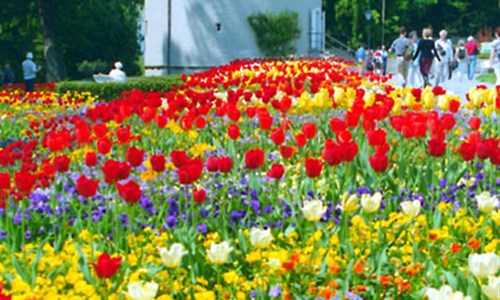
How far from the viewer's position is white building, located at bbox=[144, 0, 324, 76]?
39031 mm

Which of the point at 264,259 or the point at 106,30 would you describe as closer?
the point at 264,259

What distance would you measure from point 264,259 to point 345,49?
5226cm

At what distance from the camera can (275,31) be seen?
39312 mm

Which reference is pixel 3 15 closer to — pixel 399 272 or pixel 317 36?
pixel 317 36

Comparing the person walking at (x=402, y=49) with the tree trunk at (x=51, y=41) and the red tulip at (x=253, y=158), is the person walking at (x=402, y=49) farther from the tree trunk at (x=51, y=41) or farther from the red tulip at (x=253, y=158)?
the red tulip at (x=253, y=158)

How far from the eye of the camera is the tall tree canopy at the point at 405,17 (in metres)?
57.3

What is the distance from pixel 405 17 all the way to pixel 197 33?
29.1 meters

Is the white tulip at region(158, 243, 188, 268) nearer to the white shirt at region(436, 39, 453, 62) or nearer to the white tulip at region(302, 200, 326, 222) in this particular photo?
the white tulip at region(302, 200, 326, 222)

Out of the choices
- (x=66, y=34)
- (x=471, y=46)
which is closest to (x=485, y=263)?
(x=471, y=46)

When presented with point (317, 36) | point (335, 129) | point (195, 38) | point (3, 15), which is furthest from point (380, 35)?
point (335, 129)

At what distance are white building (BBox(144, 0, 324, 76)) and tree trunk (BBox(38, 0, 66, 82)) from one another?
7.65m

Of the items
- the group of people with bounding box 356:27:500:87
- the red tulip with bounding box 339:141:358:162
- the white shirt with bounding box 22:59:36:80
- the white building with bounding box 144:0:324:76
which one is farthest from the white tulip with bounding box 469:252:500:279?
the white building with bounding box 144:0:324:76

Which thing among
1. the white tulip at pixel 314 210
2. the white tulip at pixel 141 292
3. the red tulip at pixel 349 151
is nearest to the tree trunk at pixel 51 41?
the red tulip at pixel 349 151

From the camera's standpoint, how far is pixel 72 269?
441cm
